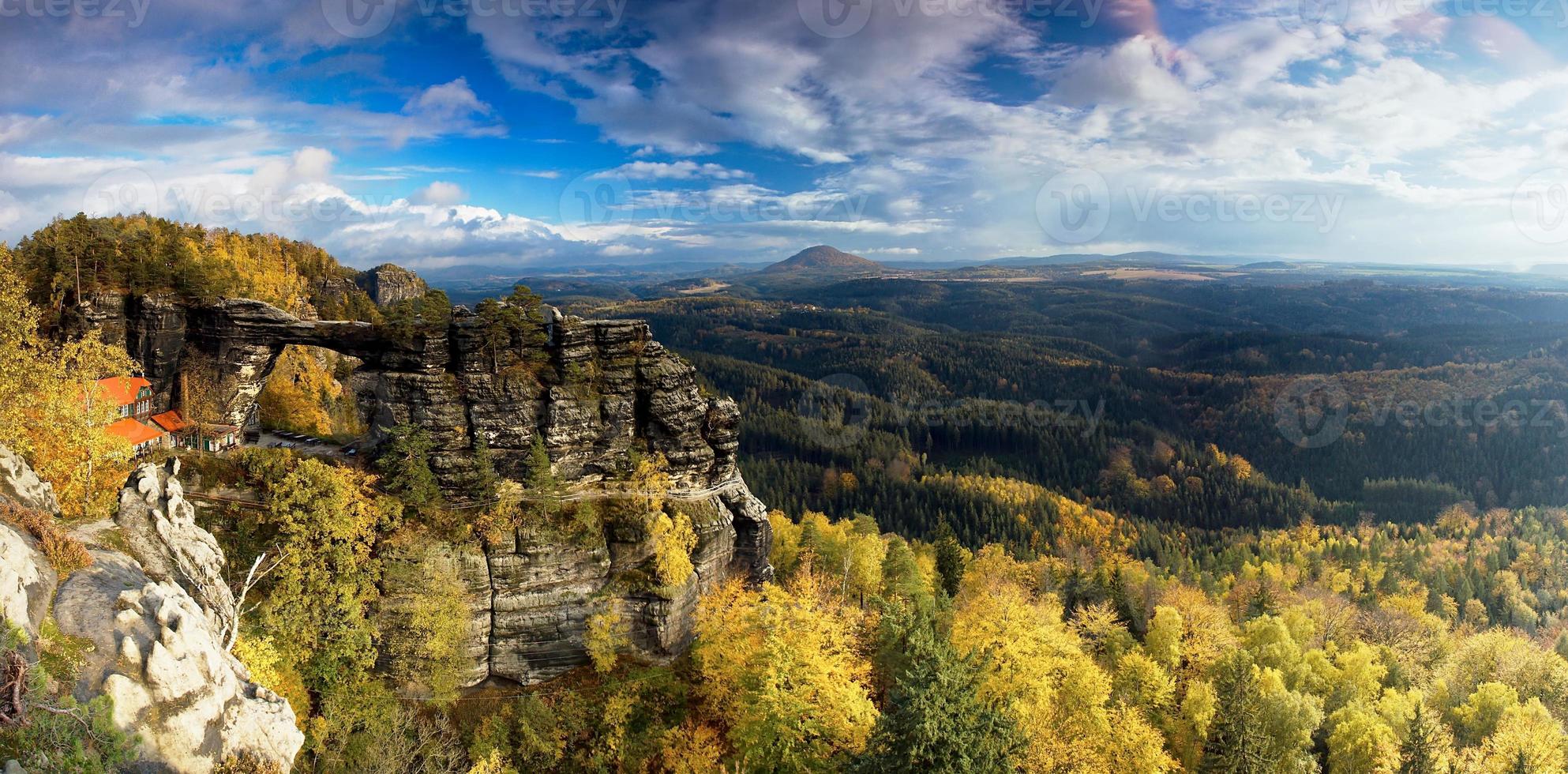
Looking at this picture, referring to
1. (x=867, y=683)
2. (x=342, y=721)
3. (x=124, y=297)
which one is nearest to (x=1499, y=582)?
(x=867, y=683)

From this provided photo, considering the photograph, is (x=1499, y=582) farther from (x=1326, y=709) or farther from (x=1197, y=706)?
(x=1197, y=706)

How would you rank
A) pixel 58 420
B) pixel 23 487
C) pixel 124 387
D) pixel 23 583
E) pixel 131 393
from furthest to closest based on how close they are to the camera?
pixel 131 393 < pixel 124 387 < pixel 58 420 < pixel 23 487 < pixel 23 583

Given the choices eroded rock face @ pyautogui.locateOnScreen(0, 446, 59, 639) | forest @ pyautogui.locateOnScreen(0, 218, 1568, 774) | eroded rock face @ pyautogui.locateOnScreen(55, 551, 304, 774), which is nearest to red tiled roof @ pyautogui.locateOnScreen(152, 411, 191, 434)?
forest @ pyautogui.locateOnScreen(0, 218, 1568, 774)

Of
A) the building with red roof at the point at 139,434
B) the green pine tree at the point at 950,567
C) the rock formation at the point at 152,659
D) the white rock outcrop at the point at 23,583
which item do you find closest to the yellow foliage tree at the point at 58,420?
the rock formation at the point at 152,659

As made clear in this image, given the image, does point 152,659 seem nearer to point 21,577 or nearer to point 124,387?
point 21,577

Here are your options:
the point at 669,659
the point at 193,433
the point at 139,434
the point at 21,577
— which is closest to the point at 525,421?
the point at 669,659

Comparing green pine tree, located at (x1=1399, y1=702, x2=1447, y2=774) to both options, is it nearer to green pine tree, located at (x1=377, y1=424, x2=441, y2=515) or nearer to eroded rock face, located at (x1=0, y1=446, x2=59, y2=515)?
green pine tree, located at (x1=377, y1=424, x2=441, y2=515)
